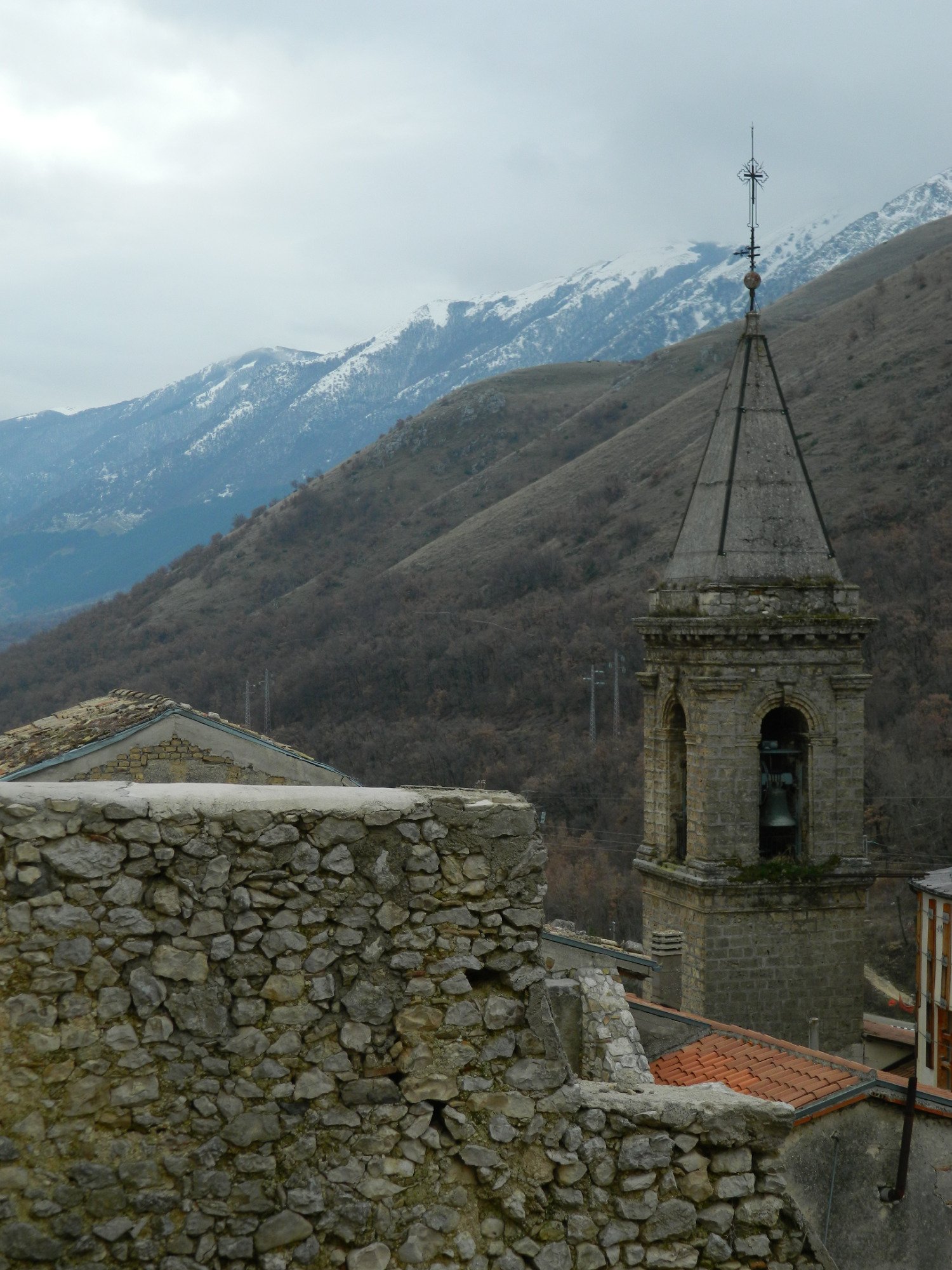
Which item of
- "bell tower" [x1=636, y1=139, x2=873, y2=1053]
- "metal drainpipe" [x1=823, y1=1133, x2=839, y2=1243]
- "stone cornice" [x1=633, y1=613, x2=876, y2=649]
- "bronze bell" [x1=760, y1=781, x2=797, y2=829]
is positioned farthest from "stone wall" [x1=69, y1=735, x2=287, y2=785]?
"bronze bell" [x1=760, y1=781, x2=797, y2=829]

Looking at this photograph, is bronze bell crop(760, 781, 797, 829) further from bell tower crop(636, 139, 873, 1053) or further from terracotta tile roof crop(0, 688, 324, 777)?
terracotta tile roof crop(0, 688, 324, 777)

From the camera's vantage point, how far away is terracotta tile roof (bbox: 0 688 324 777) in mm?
10922

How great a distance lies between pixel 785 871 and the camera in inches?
599

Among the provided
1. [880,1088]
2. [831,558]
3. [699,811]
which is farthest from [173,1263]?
[831,558]

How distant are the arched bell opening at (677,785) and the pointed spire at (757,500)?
1.77 metres

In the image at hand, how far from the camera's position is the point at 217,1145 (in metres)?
3.49

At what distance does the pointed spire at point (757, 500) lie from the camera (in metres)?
15.3

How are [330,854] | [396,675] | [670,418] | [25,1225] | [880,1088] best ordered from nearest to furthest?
[25,1225], [330,854], [880,1088], [396,675], [670,418]

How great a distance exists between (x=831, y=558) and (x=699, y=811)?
3311 mm

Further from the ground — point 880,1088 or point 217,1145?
point 217,1145

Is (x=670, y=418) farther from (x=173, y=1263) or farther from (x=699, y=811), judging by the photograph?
(x=173, y=1263)

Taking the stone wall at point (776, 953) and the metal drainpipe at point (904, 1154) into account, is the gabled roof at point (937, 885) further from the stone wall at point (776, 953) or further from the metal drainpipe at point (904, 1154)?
the metal drainpipe at point (904, 1154)

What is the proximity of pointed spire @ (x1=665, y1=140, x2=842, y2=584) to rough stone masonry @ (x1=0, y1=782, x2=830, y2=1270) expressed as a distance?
1183 cm

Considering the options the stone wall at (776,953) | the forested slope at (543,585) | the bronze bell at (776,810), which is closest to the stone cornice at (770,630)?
the bronze bell at (776,810)
